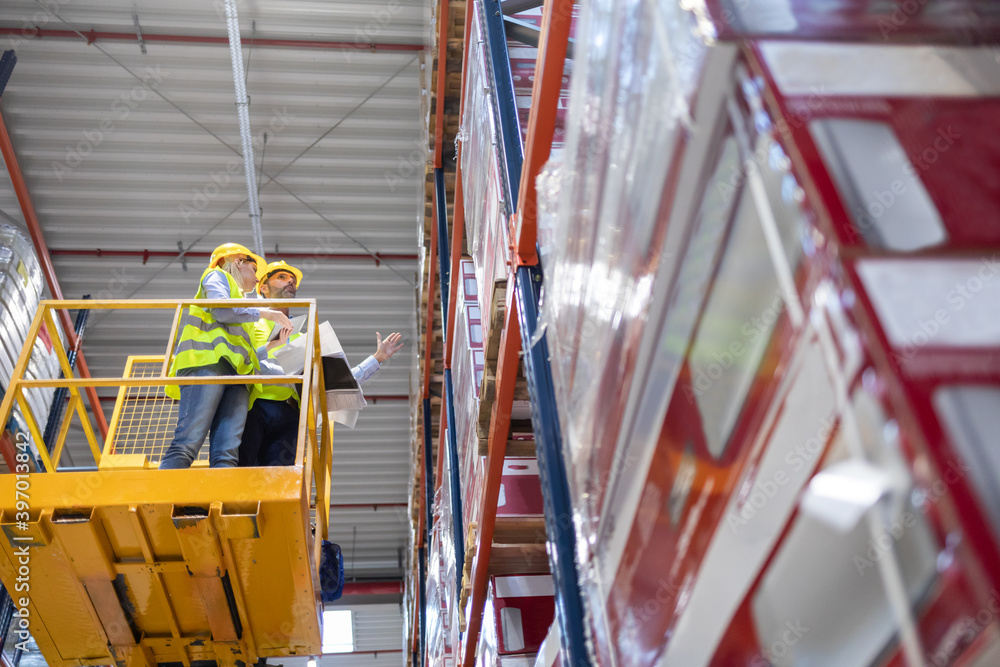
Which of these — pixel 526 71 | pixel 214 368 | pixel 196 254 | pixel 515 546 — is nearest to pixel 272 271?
pixel 214 368

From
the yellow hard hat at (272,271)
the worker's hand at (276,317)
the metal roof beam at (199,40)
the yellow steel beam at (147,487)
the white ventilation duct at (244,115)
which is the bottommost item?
the yellow steel beam at (147,487)

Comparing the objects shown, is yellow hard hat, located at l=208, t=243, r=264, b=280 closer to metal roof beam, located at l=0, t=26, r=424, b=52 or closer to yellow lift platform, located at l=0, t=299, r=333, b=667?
yellow lift platform, located at l=0, t=299, r=333, b=667

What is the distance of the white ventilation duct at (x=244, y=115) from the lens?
8875 mm

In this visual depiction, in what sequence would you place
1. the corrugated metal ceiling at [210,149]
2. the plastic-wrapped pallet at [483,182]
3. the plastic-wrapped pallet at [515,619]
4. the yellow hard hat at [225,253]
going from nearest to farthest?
1. the plastic-wrapped pallet at [483,182]
2. the plastic-wrapped pallet at [515,619]
3. the yellow hard hat at [225,253]
4. the corrugated metal ceiling at [210,149]

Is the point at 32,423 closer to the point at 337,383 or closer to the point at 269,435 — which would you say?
the point at 269,435

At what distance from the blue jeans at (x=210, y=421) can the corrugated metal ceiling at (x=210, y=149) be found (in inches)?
214

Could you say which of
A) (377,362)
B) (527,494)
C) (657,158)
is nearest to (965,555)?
(657,158)

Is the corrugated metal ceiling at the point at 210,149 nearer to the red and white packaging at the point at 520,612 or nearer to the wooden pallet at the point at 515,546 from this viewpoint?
the wooden pallet at the point at 515,546

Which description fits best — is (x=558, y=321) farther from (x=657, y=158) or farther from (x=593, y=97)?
(x=657, y=158)

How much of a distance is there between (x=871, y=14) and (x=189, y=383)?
400 cm

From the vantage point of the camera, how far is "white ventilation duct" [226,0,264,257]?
29.1ft

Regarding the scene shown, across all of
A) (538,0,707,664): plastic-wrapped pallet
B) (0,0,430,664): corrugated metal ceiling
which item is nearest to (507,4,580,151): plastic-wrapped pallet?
(538,0,707,664): plastic-wrapped pallet

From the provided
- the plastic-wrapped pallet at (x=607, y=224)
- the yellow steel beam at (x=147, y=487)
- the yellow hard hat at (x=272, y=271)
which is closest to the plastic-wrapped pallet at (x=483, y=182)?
the plastic-wrapped pallet at (x=607, y=224)

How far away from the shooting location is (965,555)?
2.15ft
